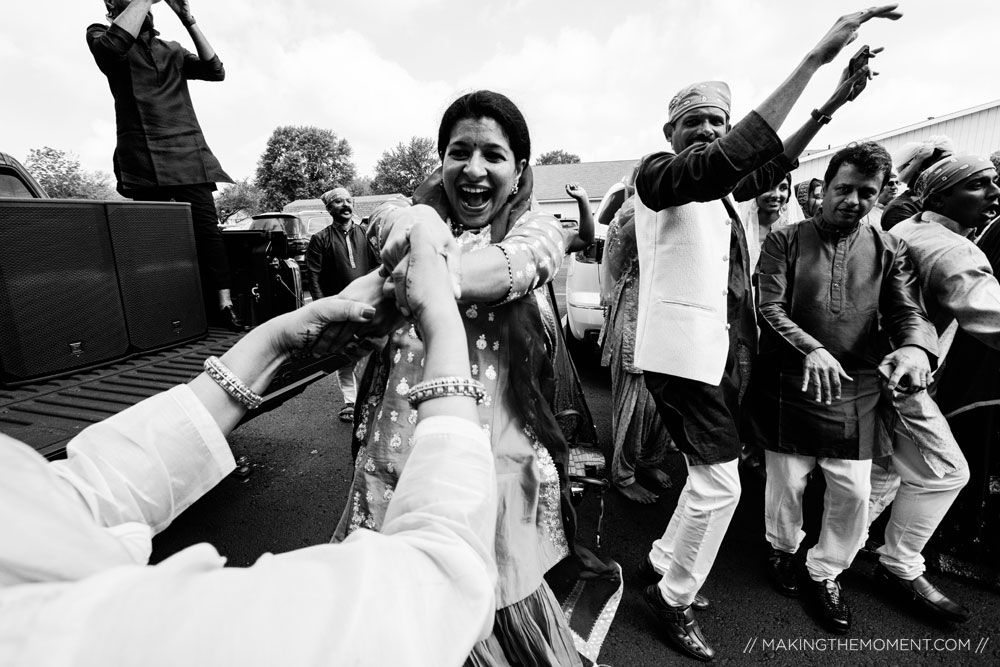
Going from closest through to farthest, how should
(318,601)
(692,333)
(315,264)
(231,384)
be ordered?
(318,601), (231,384), (692,333), (315,264)

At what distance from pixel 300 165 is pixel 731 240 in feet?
181

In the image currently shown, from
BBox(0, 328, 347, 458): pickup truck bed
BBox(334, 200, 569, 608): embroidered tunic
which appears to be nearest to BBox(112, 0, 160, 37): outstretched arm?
BBox(0, 328, 347, 458): pickup truck bed

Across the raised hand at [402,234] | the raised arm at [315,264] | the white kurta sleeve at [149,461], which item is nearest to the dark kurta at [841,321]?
the raised hand at [402,234]


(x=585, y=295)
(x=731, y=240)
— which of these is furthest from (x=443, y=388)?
(x=585, y=295)

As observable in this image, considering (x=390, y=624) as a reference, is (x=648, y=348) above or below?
below

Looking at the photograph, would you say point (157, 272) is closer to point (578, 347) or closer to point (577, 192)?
point (577, 192)

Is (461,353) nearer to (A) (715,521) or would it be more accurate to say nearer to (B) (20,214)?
(A) (715,521)

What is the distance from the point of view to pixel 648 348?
6.89 ft

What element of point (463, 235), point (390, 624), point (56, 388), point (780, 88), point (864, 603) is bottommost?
point (864, 603)

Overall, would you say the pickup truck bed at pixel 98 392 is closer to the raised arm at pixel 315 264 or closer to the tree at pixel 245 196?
the raised arm at pixel 315 264

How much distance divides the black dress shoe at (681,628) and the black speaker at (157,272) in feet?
10.4

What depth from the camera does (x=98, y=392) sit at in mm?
2510

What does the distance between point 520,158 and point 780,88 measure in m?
0.86

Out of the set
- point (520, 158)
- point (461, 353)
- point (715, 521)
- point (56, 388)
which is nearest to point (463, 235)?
point (520, 158)
